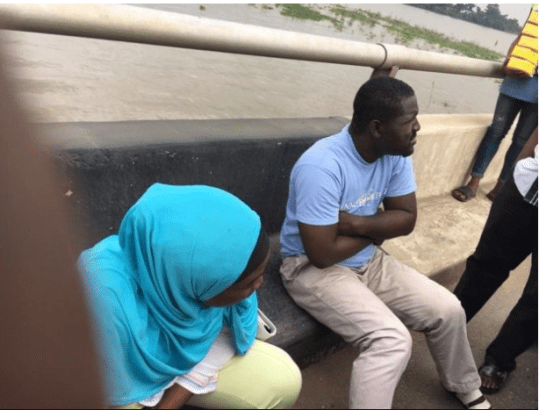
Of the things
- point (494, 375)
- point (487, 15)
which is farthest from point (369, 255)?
point (487, 15)

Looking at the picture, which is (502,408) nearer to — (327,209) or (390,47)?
A: (327,209)

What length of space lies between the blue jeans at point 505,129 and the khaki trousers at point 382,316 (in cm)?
195

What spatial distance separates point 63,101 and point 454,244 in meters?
3.25

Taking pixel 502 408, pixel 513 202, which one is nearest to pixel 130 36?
pixel 513 202

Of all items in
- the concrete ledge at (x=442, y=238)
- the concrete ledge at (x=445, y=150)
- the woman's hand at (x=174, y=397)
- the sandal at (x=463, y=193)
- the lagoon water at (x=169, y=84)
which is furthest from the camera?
Answer: the lagoon water at (x=169, y=84)

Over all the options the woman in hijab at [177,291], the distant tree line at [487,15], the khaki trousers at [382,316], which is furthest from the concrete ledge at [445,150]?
the distant tree line at [487,15]

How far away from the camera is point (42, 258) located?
333 millimetres

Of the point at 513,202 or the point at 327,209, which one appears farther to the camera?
the point at 513,202

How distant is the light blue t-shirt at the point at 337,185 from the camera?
1.93 metres

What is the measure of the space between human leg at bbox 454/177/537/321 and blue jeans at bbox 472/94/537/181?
1.47 meters

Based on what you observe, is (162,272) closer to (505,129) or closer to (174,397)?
(174,397)

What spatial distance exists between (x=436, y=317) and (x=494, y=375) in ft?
2.15

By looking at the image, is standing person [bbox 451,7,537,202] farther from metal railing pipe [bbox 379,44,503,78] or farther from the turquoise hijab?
the turquoise hijab

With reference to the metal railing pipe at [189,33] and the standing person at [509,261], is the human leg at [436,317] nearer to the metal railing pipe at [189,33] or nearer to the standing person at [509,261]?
the standing person at [509,261]
